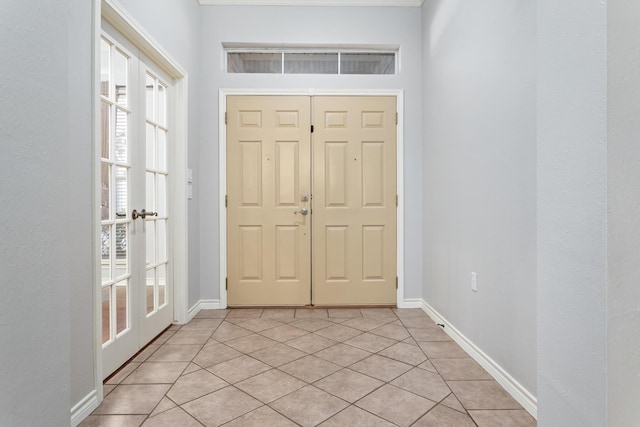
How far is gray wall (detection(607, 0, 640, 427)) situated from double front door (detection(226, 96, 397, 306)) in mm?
2528

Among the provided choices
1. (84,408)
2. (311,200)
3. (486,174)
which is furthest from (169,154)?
(486,174)

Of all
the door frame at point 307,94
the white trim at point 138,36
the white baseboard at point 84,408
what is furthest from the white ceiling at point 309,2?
the white baseboard at point 84,408

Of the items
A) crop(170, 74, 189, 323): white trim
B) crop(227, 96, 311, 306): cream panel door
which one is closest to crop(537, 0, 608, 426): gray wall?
crop(227, 96, 311, 306): cream panel door

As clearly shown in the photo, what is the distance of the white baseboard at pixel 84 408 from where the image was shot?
4.95ft

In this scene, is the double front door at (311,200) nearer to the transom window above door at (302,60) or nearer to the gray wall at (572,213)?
the transom window above door at (302,60)

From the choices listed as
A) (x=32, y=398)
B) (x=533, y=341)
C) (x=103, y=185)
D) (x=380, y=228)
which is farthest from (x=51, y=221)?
(x=380, y=228)

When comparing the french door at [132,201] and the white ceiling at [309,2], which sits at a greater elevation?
the white ceiling at [309,2]

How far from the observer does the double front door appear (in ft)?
10.8

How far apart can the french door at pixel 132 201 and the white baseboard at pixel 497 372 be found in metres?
2.11

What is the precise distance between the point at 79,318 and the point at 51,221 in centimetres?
70

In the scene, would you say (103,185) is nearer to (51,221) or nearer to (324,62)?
(51,221)

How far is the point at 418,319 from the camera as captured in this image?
3.00 metres

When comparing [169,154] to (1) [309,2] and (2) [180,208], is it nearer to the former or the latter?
(2) [180,208]

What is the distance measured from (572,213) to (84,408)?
203cm
